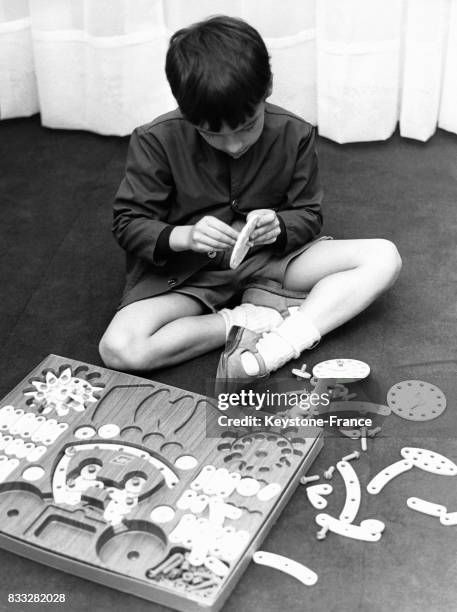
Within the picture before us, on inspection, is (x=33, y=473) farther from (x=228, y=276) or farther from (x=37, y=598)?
(x=228, y=276)

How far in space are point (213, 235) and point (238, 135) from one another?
12 centimetres

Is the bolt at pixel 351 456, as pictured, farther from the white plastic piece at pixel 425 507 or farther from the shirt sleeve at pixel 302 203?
the shirt sleeve at pixel 302 203

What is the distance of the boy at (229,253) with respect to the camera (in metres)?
1.16

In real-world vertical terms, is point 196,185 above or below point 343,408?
above

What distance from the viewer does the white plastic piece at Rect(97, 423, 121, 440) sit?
106cm

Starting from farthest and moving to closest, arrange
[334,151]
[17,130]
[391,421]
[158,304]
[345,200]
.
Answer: [17,130] < [334,151] < [345,200] < [158,304] < [391,421]

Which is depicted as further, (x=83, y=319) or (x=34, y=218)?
(x=34, y=218)

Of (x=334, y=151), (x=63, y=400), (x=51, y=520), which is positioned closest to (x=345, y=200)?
(x=334, y=151)

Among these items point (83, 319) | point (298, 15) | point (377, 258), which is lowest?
point (83, 319)

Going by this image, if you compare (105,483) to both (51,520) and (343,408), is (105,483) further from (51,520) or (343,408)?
(343,408)

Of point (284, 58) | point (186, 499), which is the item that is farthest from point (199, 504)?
point (284, 58)

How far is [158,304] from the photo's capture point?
1.21 m

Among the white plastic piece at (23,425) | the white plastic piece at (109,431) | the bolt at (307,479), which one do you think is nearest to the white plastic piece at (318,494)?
the bolt at (307,479)

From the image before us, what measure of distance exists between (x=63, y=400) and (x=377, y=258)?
1.46 feet
